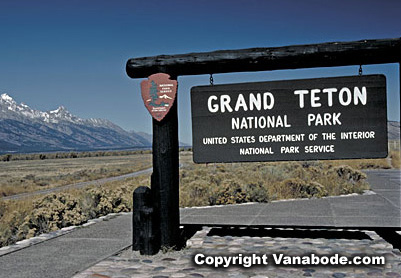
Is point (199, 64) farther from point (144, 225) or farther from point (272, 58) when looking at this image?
point (144, 225)

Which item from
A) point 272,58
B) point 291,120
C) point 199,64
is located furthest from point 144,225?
point 272,58

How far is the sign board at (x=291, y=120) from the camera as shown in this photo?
645 centimetres

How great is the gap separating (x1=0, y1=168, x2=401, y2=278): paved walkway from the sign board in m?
1.32

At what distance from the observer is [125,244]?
7227mm

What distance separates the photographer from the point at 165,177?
6633 mm

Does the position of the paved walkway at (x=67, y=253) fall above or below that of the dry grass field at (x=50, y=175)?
above

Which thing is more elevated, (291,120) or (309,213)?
(291,120)

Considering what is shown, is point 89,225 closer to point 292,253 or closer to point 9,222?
point 9,222

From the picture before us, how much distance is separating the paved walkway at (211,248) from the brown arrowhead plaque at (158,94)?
2046 millimetres

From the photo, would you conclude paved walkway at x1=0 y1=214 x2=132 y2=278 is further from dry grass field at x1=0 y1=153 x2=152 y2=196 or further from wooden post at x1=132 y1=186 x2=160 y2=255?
dry grass field at x1=0 y1=153 x2=152 y2=196

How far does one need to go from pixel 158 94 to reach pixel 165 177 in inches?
47.6

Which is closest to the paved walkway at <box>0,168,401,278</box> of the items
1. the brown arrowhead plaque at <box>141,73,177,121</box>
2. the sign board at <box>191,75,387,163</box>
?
the sign board at <box>191,75,387,163</box>

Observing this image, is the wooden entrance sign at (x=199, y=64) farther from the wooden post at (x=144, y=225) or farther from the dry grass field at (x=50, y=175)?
the dry grass field at (x=50, y=175)

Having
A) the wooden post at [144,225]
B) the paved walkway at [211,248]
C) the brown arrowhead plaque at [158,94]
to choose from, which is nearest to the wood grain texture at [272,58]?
the brown arrowhead plaque at [158,94]
